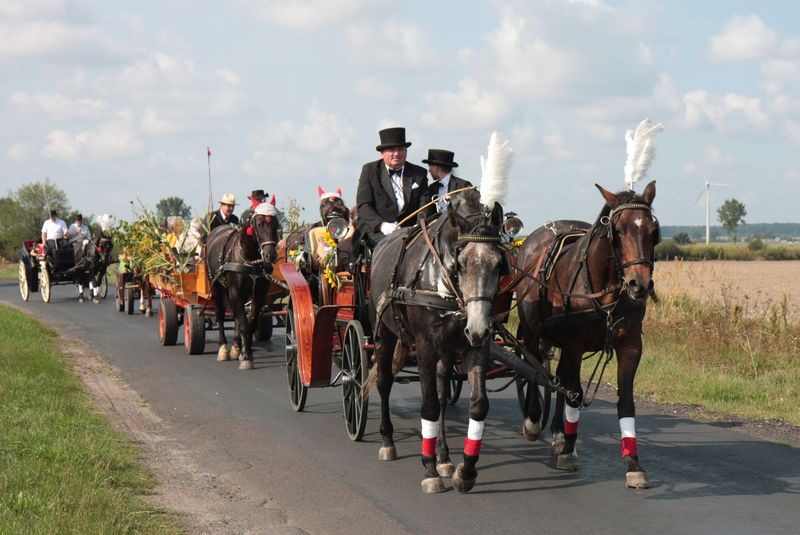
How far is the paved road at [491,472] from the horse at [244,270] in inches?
97.2

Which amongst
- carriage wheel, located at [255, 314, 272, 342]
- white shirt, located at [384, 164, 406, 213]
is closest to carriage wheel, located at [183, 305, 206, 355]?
carriage wheel, located at [255, 314, 272, 342]

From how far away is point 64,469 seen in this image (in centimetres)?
759

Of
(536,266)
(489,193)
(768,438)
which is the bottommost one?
(768,438)

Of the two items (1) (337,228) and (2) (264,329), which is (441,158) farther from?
(2) (264,329)

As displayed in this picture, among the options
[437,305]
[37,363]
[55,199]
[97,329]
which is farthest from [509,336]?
[55,199]

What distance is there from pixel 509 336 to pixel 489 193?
1.59 meters

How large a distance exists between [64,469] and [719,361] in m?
9.43

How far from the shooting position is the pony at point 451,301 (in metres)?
6.93

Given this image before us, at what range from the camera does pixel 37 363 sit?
13992 mm

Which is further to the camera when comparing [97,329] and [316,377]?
[97,329]

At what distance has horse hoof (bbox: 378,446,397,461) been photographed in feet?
28.1

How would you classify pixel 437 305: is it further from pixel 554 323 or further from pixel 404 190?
pixel 404 190

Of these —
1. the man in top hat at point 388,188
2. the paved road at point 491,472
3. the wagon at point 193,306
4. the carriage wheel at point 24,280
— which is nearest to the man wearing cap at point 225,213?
the wagon at point 193,306

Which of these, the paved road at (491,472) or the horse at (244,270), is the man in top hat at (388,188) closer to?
the paved road at (491,472)
